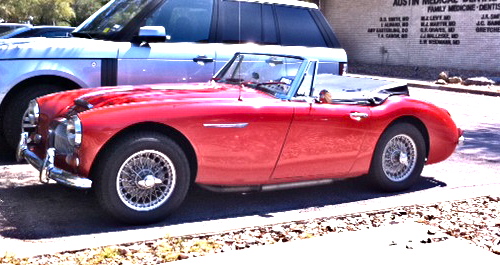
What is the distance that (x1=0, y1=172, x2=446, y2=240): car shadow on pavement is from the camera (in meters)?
4.95

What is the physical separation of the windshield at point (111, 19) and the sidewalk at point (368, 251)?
155 inches

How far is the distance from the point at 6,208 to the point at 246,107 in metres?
2.10

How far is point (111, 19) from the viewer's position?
7.77 metres

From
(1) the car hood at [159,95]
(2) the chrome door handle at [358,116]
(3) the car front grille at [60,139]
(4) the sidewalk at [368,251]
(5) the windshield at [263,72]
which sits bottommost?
(4) the sidewalk at [368,251]

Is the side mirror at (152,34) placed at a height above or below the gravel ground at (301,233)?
above

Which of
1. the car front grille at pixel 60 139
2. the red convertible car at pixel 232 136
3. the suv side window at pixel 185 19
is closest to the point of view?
the red convertible car at pixel 232 136

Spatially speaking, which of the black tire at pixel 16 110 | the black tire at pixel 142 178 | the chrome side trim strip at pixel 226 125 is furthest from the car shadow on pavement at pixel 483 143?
the black tire at pixel 16 110

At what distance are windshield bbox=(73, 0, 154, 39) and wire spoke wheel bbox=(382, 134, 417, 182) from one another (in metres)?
3.23

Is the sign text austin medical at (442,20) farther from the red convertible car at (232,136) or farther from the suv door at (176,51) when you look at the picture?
the red convertible car at (232,136)

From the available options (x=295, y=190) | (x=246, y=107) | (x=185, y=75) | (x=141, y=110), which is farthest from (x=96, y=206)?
(x=185, y=75)

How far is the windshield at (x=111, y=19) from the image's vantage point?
24.6 feet

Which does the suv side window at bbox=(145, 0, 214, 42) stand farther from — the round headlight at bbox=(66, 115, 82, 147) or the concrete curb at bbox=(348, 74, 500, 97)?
the concrete curb at bbox=(348, 74, 500, 97)

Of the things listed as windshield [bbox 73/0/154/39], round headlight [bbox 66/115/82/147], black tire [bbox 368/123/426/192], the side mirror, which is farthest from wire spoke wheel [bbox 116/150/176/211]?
windshield [bbox 73/0/154/39]

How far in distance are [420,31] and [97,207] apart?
73.5ft
